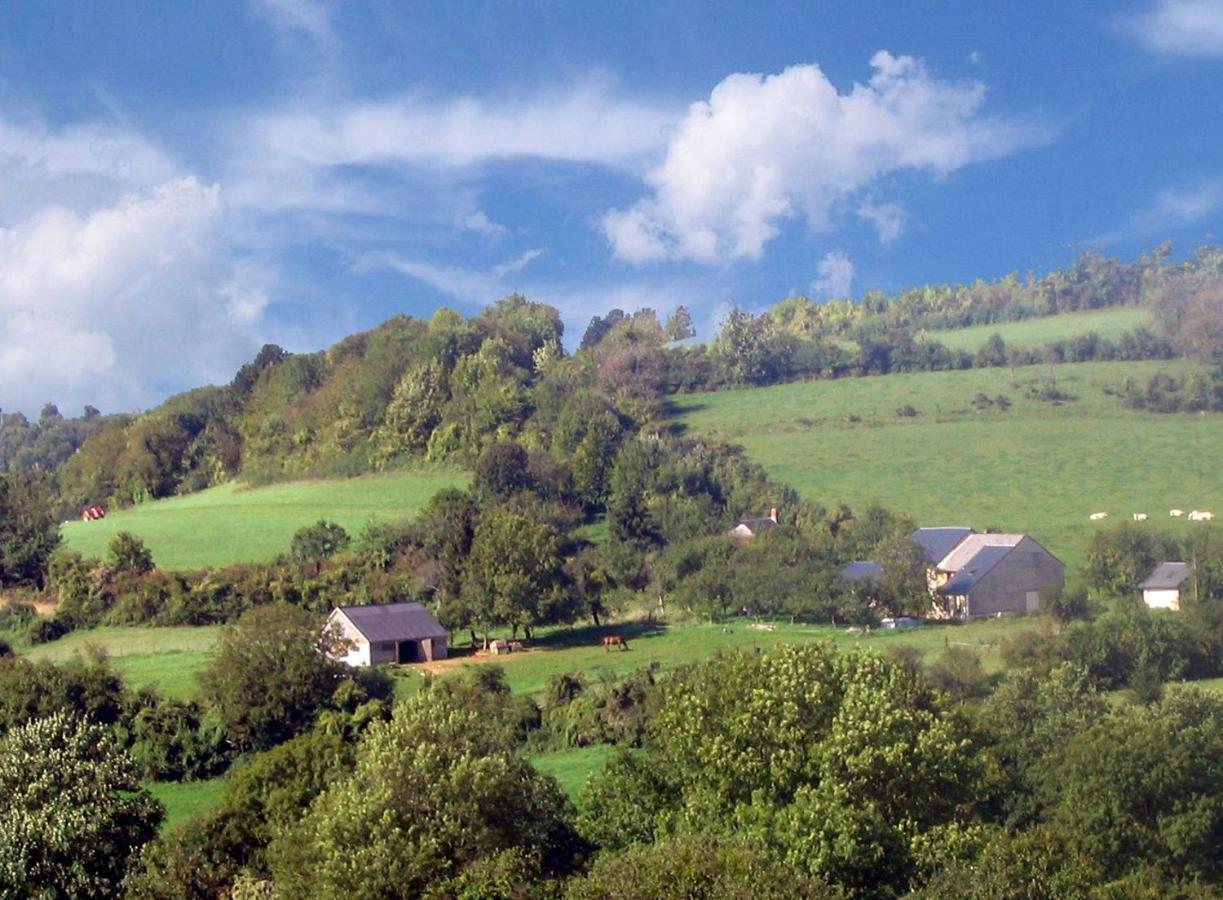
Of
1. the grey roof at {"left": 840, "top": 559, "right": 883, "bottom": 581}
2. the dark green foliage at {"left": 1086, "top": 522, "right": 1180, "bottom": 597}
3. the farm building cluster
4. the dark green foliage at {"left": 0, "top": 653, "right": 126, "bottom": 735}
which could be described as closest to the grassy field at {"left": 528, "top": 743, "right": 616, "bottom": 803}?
the dark green foliage at {"left": 0, "top": 653, "right": 126, "bottom": 735}

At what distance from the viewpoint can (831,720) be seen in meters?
29.3

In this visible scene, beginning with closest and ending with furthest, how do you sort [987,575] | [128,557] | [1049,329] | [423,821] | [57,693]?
1. [423,821]
2. [57,693]
3. [987,575]
4. [128,557]
5. [1049,329]

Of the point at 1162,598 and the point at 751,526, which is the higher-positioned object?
the point at 751,526

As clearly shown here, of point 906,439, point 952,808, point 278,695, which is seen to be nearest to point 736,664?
point 952,808

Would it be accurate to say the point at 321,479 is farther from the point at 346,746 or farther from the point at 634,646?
the point at 346,746

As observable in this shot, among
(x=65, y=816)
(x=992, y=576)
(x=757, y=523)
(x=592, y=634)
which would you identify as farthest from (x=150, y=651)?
(x=992, y=576)

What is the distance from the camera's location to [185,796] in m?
40.7

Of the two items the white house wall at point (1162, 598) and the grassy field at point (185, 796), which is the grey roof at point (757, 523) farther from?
the grassy field at point (185, 796)

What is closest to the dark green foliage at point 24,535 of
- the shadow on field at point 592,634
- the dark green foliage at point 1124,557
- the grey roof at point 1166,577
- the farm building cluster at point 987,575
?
the shadow on field at point 592,634

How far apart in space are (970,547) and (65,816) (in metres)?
49.1

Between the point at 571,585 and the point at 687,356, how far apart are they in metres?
56.2

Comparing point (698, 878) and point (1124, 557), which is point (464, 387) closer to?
point (1124, 557)

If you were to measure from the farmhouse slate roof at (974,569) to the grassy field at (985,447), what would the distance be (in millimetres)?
3848

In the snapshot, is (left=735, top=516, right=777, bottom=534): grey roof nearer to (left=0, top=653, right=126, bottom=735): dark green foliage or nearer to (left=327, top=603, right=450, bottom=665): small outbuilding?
(left=327, top=603, right=450, bottom=665): small outbuilding
